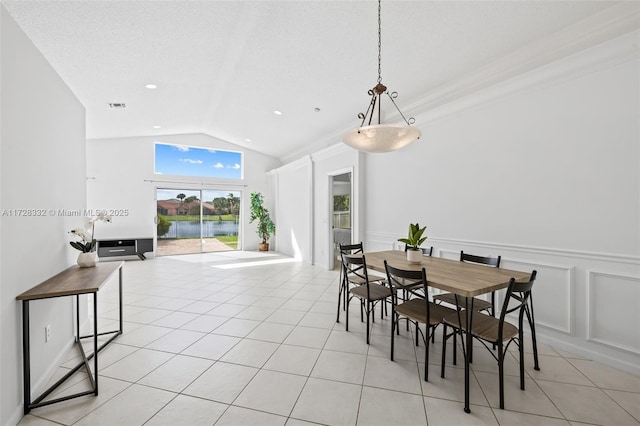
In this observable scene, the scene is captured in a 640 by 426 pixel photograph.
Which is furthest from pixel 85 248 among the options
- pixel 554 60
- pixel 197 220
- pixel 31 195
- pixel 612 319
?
pixel 197 220

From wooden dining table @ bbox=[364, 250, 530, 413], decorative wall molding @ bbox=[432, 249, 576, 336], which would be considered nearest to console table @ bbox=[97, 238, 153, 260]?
wooden dining table @ bbox=[364, 250, 530, 413]

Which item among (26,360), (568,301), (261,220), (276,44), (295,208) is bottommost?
(26,360)

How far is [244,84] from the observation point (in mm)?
4336

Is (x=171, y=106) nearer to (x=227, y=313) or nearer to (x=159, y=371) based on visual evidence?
(x=227, y=313)

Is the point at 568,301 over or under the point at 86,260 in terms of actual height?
under

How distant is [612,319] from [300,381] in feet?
8.55

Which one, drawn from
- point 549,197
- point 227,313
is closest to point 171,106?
point 227,313

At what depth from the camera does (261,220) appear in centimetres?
851

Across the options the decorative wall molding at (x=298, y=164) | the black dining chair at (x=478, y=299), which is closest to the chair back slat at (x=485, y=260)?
the black dining chair at (x=478, y=299)

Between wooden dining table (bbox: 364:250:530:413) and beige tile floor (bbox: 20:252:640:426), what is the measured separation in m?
0.42

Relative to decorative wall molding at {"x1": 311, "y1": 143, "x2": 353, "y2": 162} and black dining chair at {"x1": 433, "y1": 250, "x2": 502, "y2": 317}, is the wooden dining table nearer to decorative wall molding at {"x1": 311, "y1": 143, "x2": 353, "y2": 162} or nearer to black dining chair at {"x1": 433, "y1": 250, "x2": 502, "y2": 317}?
black dining chair at {"x1": 433, "y1": 250, "x2": 502, "y2": 317}

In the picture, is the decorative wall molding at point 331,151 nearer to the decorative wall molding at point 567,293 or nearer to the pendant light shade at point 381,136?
the pendant light shade at point 381,136

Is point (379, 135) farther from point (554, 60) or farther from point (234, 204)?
point (234, 204)

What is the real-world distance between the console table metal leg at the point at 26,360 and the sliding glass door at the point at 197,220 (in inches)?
254
